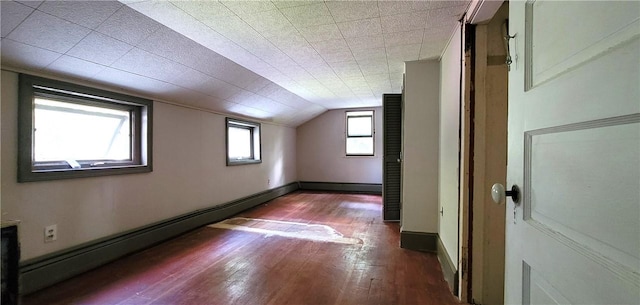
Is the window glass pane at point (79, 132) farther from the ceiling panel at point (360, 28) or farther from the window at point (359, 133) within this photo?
the window at point (359, 133)

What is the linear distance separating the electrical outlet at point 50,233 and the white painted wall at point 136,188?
0.08 ft

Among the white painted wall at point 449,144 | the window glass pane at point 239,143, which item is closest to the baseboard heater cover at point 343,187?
the window glass pane at point 239,143

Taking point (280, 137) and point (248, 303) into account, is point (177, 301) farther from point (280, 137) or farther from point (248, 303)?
point (280, 137)

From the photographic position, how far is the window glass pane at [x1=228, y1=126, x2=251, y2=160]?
4676 mm

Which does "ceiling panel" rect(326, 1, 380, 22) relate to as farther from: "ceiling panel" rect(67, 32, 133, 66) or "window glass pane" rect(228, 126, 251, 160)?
"window glass pane" rect(228, 126, 251, 160)

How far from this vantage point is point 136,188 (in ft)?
9.23

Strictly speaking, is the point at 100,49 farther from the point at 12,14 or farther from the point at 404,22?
the point at 404,22

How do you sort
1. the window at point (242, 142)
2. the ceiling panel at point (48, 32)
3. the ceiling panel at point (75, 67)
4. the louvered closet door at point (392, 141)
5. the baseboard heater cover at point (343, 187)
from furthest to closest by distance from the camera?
the baseboard heater cover at point (343, 187) → the window at point (242, 142) → the louvered closet door at point (392, 141) → the ceiling panel at point (75, 67) → the ceiling panel at point (48, 32)

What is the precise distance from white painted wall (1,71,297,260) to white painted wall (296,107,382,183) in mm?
1806

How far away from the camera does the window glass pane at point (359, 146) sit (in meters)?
6.44

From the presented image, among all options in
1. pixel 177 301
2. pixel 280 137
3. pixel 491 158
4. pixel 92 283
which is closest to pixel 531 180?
pixel 491 158

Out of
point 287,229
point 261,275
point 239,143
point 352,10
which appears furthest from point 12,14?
point 239,143

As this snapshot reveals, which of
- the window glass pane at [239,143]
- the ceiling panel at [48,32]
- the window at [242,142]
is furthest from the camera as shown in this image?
the window glass pane at [239,143]

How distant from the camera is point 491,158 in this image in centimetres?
182
